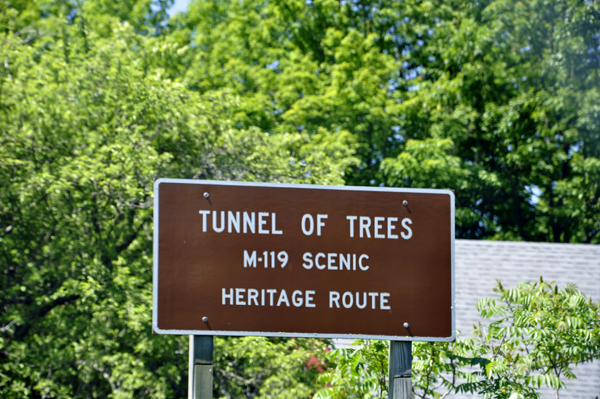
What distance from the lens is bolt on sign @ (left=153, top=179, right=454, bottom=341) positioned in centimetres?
357

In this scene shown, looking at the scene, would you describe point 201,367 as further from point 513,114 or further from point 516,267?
point 513,114

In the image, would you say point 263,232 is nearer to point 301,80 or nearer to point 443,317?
point 443,317

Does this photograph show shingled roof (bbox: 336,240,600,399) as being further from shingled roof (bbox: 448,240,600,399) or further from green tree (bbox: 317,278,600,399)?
green tree (bbox: 317,278,600,399)

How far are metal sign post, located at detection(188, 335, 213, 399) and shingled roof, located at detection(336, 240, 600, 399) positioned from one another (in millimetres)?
7461

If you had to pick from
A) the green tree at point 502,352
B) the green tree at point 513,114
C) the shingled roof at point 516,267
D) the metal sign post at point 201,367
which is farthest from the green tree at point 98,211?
the green tree at point 513,114

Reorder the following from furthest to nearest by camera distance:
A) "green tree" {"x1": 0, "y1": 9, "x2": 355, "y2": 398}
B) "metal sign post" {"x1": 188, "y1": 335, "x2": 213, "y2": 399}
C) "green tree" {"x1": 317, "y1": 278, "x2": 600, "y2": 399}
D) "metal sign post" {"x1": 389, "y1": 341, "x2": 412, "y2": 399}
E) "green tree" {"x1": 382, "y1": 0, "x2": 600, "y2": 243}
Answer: "green tree" {"x1": 382, "y1": 0, "x2": 600, "y2": 243} → "green tree" {"x1": 0, "y1": 9, "x2": 355, "y2": 398} → "green tree" {"x1": 317, "y1": 278, "x2": 600, "y2": 399} → "metal sign post" {"x1": 389, "y1": 341, "x2": 412, "y2": 399} → "metal sign post" {"x1": 188, "y1": 335, "x2": 213, "y2": 399}

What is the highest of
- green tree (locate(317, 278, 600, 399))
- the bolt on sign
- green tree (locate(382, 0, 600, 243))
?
green tree (locate(382, 0, 600, 243))

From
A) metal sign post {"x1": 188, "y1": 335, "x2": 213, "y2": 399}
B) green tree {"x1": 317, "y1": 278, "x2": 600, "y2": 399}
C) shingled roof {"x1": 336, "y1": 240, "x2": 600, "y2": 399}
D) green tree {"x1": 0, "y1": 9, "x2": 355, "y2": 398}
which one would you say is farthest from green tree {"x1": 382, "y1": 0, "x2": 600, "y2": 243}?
metal sign post {"x1": 188, "y1": 335, "x2": 213, "y2": 399}

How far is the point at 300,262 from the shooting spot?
11.9ft

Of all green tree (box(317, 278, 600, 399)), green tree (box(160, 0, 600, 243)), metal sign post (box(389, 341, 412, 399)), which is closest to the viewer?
metal sign post (box(389, 341, 412, 399))

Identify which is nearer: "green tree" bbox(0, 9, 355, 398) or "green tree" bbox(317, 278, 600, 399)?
"green tree" bbox(317, 278, 600, 399)

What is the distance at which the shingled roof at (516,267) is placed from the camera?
1073 cm

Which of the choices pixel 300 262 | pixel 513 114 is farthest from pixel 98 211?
pixel 513 114

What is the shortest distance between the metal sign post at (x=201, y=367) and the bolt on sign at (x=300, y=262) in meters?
0.09
